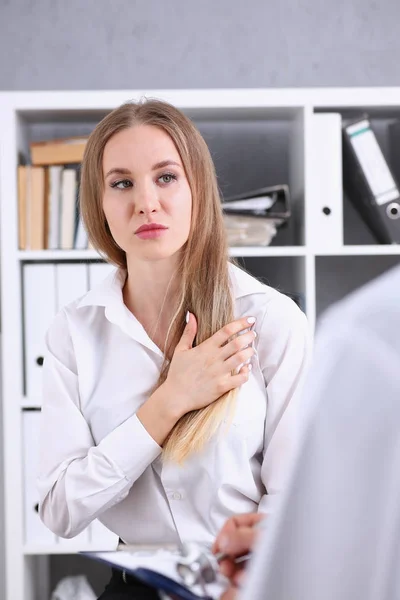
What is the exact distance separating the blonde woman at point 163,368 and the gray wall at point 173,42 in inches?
51.6

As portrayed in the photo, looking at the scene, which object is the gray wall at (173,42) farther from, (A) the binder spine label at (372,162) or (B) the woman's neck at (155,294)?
(B) the woman's neck at (155,294)

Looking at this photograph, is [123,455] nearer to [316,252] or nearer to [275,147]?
[316,252]

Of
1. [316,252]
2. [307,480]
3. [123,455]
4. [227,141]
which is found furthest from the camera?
[227,141]

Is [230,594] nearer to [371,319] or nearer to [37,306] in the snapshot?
[371,319]

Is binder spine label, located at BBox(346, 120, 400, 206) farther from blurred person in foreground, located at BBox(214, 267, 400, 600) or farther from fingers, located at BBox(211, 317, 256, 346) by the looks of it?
blurred person in foreground, located at BBox(214, 267, 400, 600)

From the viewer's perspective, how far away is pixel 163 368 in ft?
4.16

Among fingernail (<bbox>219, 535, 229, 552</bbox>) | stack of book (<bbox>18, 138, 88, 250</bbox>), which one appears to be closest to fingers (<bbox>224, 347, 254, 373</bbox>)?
fingernail (<bbox>219, 535, 229, 552</bbox>)

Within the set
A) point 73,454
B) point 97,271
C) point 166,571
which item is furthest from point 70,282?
point 166,571

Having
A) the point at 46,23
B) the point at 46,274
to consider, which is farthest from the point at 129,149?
the point at 46,23

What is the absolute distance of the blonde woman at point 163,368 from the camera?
1165 mm

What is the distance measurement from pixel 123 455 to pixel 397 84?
1.88 meters

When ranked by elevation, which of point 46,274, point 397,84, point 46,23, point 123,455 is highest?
point 46,23

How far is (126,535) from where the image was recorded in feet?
4.06

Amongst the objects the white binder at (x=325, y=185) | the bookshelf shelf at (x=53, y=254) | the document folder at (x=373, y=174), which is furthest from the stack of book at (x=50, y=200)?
the document folder at (x=373, y=174)
